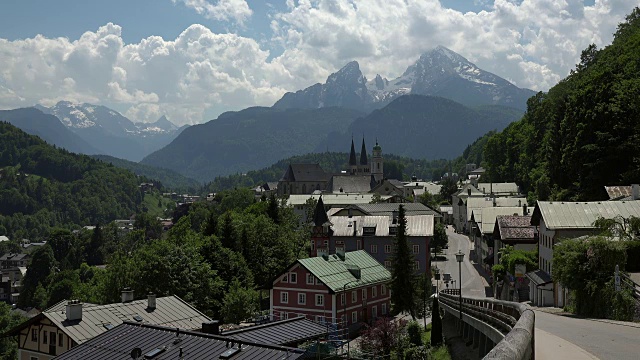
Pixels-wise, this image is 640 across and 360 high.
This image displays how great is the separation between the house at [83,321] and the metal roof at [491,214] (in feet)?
132

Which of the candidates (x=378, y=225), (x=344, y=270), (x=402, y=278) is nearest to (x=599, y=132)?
(x=402, y=278)

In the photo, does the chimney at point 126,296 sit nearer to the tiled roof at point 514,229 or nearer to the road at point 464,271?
the road at point 464,271

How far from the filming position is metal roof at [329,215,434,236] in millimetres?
81500

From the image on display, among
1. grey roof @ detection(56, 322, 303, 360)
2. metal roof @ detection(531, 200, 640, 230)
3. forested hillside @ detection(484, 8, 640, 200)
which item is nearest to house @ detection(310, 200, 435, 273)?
forested hillside @ detection(484, 8, 640, 200)

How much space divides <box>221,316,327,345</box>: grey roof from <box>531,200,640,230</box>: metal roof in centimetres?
1909

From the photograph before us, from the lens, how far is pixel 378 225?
8256 cm

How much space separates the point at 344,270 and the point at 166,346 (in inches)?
1447

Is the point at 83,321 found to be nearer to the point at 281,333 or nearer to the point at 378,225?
the point at 281,333

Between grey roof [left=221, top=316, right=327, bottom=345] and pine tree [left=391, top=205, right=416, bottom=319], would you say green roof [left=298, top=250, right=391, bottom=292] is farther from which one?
grey roof [left=221, top=316, right=327, bottom=345]

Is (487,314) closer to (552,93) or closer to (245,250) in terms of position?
(245,250)

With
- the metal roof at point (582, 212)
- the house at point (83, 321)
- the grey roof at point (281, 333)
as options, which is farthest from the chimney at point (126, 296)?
the metal roof at point (582, 212)

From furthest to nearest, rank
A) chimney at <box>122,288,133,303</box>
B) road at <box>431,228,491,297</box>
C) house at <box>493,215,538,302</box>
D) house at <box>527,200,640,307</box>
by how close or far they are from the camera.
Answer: road at <box>431,228,491,297</box> < house at <box>493,215,538,302</box> < chimney at <box>122,288,133,303</box> < house at <box>527,200,640,307</box>

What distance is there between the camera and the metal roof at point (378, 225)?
8150 centimetres

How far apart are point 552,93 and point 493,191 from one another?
34.4m
